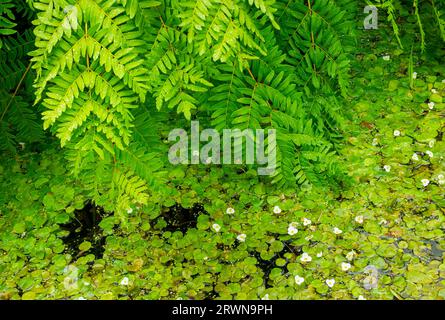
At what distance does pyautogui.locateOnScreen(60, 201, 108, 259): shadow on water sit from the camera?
3010 mm

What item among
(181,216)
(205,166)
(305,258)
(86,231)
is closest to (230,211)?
(181,216)

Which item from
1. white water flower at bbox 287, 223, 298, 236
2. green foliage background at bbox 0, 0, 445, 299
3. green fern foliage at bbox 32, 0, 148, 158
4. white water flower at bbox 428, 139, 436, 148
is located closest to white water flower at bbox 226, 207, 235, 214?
green foliage background at bbox 0, 0, 445, 299

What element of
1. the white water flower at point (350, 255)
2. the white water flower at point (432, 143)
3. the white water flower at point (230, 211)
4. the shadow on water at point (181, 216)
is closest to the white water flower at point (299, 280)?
the white water flower at point (350, 255)

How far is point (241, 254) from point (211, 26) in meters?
1.23

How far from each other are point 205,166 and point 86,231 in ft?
2.70

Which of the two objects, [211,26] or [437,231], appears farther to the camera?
[437,231]

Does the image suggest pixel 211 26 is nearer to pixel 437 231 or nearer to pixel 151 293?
pixel 151 293

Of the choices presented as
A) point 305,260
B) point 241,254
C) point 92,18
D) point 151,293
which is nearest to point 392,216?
point 305,260

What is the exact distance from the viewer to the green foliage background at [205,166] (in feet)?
7.73

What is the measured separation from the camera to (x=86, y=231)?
3.12 metres

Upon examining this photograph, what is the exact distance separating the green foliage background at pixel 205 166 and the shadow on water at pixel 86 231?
30 mm

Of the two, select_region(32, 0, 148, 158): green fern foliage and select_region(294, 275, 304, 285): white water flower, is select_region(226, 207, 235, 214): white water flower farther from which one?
select_region(32, 0, 148, 158): green fern foliage
